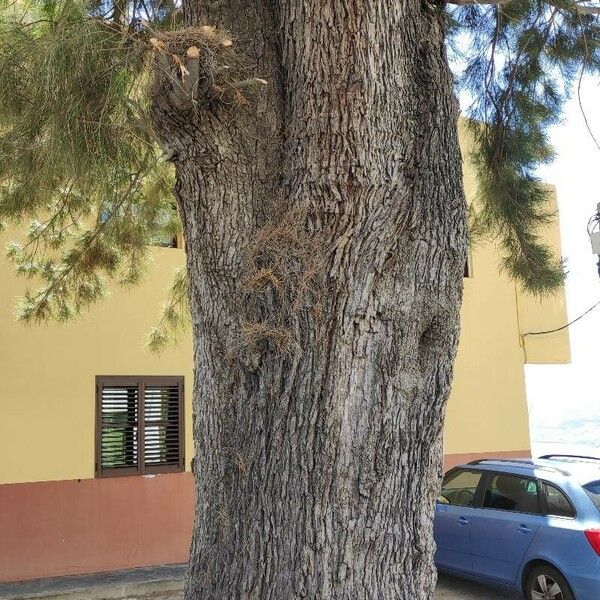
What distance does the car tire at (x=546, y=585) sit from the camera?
21.8 feet

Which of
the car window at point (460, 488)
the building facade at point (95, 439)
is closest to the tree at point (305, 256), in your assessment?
the building facade at point (95, 439)

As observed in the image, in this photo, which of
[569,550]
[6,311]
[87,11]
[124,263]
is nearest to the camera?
[87,11]

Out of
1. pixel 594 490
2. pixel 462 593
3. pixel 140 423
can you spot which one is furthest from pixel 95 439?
pixel 594 490

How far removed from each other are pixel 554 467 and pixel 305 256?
520 cm

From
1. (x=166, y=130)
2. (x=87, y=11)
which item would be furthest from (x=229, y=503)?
(x=87, y=11)

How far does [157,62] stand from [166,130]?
33 centimetres

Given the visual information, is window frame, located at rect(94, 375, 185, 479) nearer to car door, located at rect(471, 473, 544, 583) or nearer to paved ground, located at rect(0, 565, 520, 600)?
paved ground, located at rect(0, 565, 520, 600)

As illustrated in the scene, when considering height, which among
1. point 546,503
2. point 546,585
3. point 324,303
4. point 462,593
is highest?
point 324,303

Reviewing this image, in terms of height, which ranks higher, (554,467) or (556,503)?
(554,467)

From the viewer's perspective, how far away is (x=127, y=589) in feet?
26.1

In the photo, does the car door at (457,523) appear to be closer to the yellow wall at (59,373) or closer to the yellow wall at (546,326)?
the yellow wall at (59,373)

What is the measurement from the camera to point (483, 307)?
12.3m

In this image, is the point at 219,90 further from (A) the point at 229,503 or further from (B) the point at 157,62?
(A) the point at 229,503

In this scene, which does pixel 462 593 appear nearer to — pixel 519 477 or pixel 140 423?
pixel 519 477
